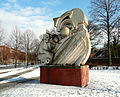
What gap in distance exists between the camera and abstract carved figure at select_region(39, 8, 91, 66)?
671cm

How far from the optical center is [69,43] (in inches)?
281

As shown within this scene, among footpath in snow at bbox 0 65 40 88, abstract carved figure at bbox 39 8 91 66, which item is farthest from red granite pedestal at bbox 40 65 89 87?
footpath in snow at bbox 0 65 40 88

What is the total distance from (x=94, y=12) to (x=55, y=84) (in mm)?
18689

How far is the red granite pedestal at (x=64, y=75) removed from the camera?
248 inches

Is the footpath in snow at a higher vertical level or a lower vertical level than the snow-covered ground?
lower

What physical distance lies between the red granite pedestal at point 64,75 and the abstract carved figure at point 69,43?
393mm

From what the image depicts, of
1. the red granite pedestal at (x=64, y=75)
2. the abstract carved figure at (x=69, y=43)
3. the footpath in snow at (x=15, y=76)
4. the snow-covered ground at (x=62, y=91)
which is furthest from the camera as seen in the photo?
the footpath in snow at (x=15, y=76)

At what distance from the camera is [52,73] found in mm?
7121

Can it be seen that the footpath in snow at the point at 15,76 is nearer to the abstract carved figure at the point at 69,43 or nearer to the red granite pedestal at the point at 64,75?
the red granite pedestal at the point at 64,75

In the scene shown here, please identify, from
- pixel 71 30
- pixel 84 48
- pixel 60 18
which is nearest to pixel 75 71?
pixel 84 48

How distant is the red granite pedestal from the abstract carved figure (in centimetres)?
39

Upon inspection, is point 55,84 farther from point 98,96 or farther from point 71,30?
point 71,30

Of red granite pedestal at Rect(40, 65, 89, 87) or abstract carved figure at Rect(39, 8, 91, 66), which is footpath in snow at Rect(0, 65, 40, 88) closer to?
red granite pedestal at Rect(40, 65, 89, 87)

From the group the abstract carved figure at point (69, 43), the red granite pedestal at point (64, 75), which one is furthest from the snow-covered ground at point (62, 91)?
the abstract carved figure at point (69, 43)
